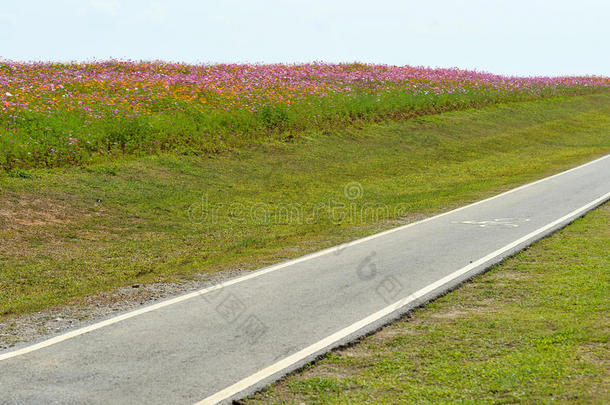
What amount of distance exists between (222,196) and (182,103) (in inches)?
262

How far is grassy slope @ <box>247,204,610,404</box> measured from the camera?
5453 millimetres

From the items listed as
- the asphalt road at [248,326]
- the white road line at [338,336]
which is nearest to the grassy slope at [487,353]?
the white road line at [338,336]

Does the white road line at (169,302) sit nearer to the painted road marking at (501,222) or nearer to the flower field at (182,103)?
the painted road marking at (501,222)

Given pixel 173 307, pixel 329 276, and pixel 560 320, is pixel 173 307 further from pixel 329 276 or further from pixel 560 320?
pixel 560 320

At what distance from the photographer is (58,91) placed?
68.2 ft

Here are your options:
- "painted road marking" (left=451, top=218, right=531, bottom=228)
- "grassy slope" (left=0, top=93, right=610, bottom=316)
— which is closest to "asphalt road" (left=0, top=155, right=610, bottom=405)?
"painted road marking" (left=451, top=218, right=531, bottom=228)

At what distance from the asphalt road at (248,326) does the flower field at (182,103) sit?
29.6 ft

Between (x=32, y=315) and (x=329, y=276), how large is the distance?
3.96 metres

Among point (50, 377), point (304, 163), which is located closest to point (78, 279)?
point (50, 377)

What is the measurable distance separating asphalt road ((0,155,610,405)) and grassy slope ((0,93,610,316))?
55.8 inches

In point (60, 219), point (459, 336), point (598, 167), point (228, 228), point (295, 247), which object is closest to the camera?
point (459, 336)

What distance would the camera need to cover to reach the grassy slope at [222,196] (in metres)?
10.5

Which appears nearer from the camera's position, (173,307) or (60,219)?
(173,307)

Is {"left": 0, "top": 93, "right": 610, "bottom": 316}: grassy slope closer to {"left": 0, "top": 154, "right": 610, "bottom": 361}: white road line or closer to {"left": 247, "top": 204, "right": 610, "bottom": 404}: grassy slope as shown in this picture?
{"left": 0, "top": 154, "right": 610, "bottom": 361}: white road line
